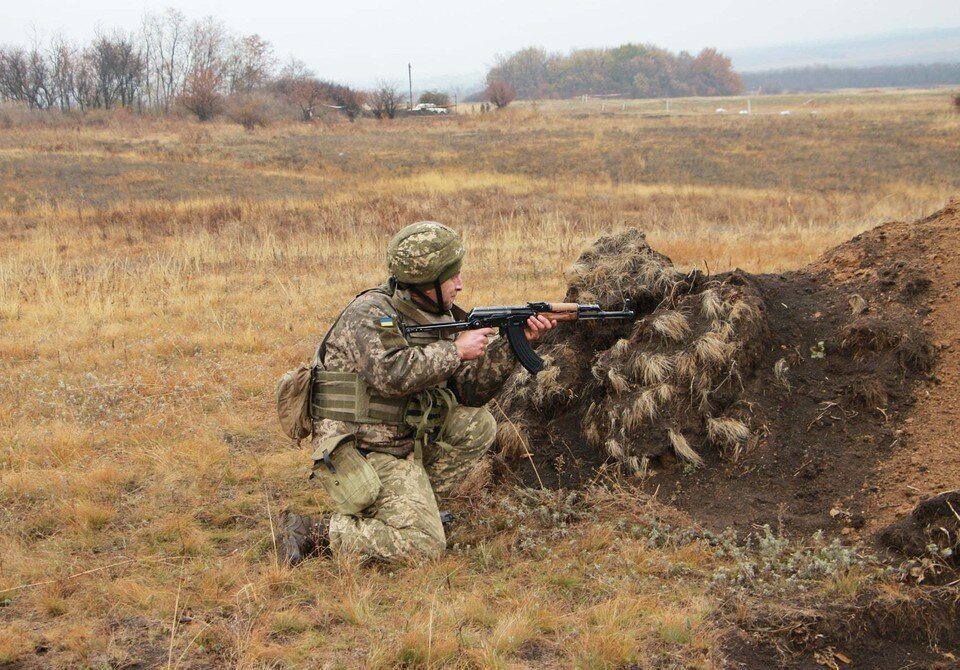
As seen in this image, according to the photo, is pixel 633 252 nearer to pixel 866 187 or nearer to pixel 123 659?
pixel 123 659

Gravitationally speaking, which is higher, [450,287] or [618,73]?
[618,73]

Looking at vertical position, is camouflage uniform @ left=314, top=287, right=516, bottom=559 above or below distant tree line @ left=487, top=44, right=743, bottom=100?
below

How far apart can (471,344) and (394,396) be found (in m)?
0.46

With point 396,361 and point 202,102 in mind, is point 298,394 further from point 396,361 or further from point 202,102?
point 202,102

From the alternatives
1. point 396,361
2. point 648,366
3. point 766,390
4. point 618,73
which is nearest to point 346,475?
point 396,361

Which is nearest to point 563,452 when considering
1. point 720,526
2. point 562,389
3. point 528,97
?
point 562,389

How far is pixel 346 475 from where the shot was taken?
3.91 meters

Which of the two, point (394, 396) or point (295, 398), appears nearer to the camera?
point (394, 396)

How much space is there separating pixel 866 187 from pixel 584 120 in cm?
2643

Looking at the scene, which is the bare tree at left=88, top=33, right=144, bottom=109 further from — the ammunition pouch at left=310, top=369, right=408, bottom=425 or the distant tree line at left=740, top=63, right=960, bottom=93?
the distant tree line at left=740, top=63, right=960, bottom=93

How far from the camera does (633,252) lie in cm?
565

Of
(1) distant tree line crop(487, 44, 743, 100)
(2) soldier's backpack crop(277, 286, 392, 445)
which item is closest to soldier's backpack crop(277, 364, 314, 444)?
(2) soldier's backpack crop(277, 286, 392, 445)

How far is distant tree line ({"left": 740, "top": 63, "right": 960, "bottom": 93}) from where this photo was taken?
430ft

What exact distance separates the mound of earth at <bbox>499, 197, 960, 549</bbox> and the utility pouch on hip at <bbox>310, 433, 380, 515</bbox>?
4.04 ft
